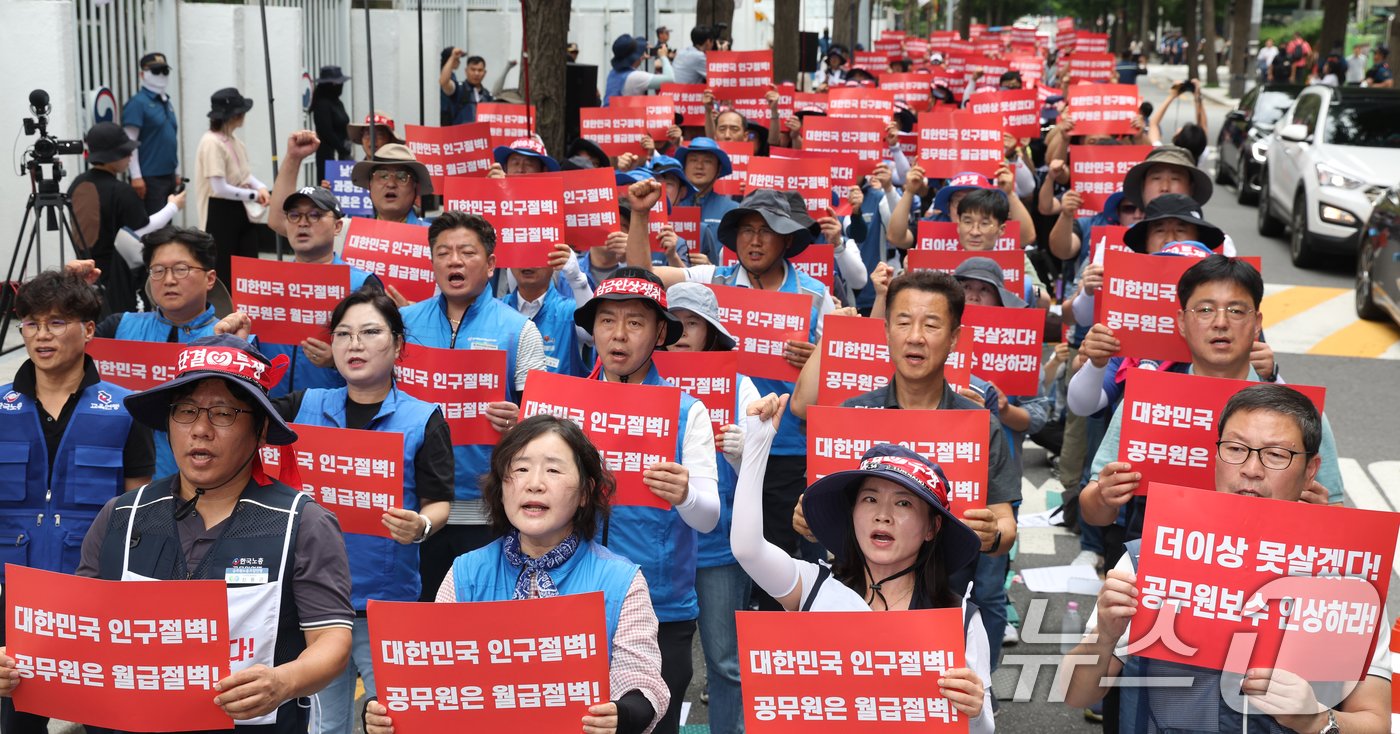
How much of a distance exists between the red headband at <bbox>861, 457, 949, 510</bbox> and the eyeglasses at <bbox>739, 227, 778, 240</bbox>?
315 centimetres

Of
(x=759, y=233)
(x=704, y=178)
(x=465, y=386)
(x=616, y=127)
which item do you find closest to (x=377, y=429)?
(x=465, y=386)

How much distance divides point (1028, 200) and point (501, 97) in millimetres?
6434

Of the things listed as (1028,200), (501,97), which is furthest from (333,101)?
(1028,200)

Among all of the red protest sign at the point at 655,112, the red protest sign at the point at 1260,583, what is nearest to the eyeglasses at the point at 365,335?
the red protest sign at the point at 1260,583

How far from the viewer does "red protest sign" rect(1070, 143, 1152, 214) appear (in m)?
10.3

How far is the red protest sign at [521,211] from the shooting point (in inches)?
296

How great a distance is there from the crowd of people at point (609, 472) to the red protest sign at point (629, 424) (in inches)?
4.7

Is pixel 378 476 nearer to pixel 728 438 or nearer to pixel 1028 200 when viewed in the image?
pixel 728 438

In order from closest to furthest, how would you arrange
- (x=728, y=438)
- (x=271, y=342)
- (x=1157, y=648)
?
(x=1157, y=648)
(x=728, y=438)
(x=271, y=342)

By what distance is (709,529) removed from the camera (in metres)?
4.79

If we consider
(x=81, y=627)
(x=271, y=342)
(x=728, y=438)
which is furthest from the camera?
(x=271, y=342)

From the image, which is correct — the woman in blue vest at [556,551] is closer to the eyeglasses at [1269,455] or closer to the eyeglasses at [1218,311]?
the eyeglasses at [1269,455]

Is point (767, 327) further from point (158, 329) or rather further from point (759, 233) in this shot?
point (158, 329)

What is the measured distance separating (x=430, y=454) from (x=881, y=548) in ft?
5.84
